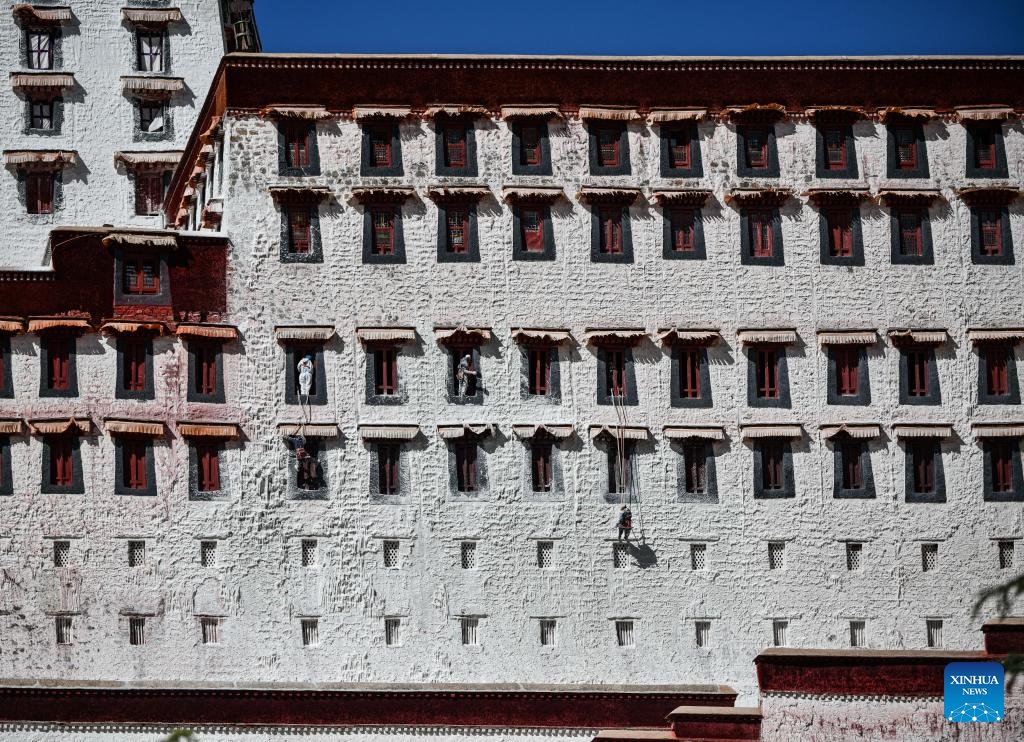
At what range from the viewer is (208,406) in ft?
144

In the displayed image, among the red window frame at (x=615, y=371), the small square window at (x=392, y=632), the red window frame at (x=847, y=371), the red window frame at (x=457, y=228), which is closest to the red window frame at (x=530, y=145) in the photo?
the red window frame at (x=457, y=228)

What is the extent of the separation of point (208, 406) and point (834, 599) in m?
14.3

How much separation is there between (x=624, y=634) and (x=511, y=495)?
389 cm

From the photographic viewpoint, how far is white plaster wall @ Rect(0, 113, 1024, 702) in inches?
1702

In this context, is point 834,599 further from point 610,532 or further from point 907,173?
point 907,173

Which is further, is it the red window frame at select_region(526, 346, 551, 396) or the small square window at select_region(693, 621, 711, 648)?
the red window frame at select_region(526, 346, 551, 396)

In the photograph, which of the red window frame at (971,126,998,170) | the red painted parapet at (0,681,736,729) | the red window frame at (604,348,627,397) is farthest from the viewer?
the red window frame at (971,126,998,170)

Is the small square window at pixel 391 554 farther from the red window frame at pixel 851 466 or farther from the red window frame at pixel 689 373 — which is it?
the red window frame at pixel 851 466

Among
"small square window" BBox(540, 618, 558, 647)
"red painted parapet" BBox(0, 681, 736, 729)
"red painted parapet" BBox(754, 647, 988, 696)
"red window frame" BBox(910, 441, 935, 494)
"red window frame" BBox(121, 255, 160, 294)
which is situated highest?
"red window frame" BBox(121, 255, 160, 294)

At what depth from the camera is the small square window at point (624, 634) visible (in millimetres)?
43656

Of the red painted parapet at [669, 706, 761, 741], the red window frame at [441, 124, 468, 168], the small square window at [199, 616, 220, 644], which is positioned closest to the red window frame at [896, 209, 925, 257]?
the red window frame at [441, 124, 468, 168]

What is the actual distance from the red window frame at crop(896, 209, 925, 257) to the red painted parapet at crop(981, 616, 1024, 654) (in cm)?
1038

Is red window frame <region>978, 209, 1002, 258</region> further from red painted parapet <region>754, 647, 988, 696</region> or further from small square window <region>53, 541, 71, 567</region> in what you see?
small square window <region>53, 541, 71, 567</region>

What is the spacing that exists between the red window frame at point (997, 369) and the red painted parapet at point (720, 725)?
11.8 meters
